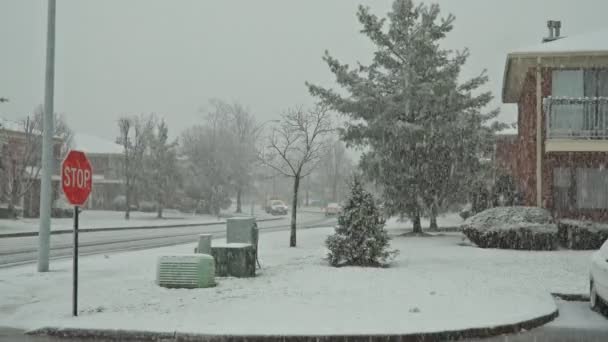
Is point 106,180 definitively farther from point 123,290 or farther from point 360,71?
point 123,290

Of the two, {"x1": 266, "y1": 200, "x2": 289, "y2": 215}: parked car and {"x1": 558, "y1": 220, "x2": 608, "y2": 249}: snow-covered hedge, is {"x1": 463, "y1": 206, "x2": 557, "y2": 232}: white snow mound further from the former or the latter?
{"x1": 266, "y1": 200, "x2": 289, "y2": 215}: parked car

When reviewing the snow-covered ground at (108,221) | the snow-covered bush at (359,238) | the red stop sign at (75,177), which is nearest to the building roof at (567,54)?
the snow-covered bush at (359,238)

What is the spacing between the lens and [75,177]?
899cm

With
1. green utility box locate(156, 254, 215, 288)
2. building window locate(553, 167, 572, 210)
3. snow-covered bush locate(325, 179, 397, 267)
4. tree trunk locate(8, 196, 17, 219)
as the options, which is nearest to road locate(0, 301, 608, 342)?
green utility box locate(156, 254, 215, 288)

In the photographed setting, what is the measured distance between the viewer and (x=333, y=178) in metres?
101

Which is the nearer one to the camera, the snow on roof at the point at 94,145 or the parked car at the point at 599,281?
Result: the parked car at the point at 599,281

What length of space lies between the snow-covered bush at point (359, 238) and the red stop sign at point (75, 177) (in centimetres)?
655

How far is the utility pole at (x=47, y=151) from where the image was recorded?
13719 mm

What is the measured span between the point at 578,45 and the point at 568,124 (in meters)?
2.86

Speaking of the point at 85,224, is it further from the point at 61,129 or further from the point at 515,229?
the point at 515,229

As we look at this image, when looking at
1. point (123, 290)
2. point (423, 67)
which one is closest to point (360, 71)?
point (423, 67)

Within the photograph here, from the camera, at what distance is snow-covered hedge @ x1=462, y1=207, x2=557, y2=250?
18516 millimetres

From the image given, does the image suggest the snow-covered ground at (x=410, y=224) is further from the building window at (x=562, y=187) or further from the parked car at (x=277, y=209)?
the parked car at (x=277, y=209)

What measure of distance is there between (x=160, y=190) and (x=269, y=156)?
3025 centimetres
